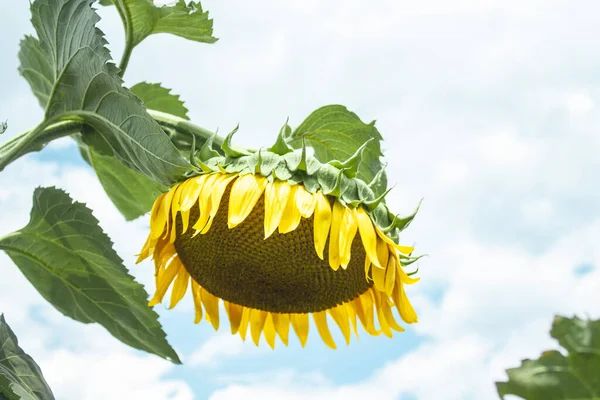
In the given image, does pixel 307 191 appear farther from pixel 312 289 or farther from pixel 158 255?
pixel 158 255

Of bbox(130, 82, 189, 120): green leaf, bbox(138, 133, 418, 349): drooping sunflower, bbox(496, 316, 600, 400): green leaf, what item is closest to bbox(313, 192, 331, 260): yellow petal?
bbox(138, 133, 418, 349): drooping sunflower

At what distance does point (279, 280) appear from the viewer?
239cm

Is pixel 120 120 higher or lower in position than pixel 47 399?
higher

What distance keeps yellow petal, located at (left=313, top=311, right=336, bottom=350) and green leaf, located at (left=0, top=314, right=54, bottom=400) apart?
94 cm

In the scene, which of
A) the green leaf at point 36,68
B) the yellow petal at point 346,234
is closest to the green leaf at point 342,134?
the yellow petal at point 346,234

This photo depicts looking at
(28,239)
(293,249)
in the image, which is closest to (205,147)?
(293,249)

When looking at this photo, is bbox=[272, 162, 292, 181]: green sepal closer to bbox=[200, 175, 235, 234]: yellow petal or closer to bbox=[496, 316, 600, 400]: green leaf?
bbox=[200, 175, 235, 234]: yellow petal

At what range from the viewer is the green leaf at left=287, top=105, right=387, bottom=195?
2855 mm

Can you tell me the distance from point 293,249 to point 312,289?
0.57 ft

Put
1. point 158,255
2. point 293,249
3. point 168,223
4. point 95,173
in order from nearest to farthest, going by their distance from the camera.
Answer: point 293,249, point 168,223, point 158,255, point 95,173

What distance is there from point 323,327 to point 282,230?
0.78 meters

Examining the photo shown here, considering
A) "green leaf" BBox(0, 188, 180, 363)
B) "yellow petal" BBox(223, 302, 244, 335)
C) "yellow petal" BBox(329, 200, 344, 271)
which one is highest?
"yellow petal" BBox(223, 302, 244, 335)

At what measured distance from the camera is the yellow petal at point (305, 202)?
2.30 metres

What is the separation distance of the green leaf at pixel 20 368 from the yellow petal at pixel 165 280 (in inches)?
16.5
